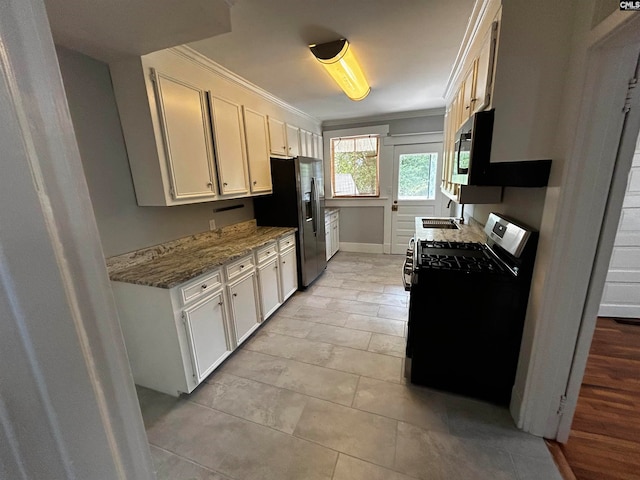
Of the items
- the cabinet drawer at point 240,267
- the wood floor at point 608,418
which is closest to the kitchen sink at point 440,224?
the wood floor at point 608,418

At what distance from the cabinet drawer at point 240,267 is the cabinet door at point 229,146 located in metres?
0.70

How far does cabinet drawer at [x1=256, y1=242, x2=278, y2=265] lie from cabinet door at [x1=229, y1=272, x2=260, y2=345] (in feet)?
0.60

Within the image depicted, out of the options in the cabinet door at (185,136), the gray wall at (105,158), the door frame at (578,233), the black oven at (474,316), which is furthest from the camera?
the cabinet door at (185,136)

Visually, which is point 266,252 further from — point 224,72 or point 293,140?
point 293,140

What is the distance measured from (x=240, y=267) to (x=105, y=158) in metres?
1.27

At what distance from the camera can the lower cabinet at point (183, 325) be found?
177 centimetres

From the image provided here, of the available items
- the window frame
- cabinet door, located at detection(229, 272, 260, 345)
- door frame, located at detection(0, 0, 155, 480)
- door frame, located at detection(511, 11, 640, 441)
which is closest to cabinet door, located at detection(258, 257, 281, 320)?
cabinet door, located at detection(229, 272, 260, 345)

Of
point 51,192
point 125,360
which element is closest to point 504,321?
point 125,360

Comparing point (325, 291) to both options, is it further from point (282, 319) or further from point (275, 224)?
point (275, 224)

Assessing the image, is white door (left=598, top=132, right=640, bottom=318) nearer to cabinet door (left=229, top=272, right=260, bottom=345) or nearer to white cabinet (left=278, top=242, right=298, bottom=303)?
white cabinet (left=278, top=242, right=298, bottom=303)

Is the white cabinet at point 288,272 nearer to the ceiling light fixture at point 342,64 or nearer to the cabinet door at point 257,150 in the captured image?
the cabinet door at point 257,150

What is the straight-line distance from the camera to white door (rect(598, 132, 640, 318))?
96.3 inches

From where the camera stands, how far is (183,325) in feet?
5.92

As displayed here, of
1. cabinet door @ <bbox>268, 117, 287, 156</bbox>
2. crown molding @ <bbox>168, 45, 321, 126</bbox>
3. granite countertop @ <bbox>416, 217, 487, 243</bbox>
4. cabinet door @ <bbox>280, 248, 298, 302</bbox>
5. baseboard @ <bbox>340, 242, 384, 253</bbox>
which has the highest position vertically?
crown molding @ <bbox>168, 45, 321, 126</bbox>
